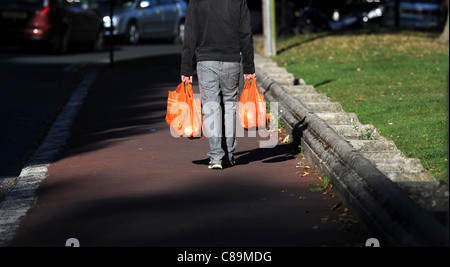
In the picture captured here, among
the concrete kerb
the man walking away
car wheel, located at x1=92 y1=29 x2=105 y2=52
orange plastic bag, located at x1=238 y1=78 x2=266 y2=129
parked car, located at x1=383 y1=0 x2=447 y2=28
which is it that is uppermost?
the man walking away

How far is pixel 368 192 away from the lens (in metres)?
6.38

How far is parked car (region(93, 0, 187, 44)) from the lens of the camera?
26.7 metres

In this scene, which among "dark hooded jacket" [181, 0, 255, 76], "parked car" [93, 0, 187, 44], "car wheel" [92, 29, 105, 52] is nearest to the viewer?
"dark hooded jacket" [181, 0, 255, 76]

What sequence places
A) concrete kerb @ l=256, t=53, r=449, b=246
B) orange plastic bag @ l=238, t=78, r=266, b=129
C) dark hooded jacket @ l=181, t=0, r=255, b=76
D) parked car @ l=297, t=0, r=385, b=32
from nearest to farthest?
concrete kerb @ l=256, t=53, r=449, b=246 → dark hooded jacket @ l=181, t=0, r=255, b=76 → orange plastic bag @ l=238, t=78, r=266, b=129 → parked car @ l=297, t=0, r=385, b=32

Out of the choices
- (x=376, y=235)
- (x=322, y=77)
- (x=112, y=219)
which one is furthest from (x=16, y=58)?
(x=376, y=235)

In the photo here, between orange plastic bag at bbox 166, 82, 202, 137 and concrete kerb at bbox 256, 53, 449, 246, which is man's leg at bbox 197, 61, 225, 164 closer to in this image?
orange plastic bag at bbox 166, 82, 202, 137

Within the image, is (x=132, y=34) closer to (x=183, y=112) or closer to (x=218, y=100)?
(x=183, y=112)

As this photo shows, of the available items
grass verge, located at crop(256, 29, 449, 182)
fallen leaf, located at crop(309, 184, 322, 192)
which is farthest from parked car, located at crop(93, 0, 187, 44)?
fallen leaf, located at crop(309, 184, 322, 192)

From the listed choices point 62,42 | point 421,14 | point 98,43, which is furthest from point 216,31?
point 421,14

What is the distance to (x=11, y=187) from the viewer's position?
27.7ft

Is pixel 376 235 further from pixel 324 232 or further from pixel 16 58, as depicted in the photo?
pixel 16 58

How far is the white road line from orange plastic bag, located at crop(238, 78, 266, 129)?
2.03 m

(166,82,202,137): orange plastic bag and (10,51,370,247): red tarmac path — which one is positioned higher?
(166,82,202,137): orange plastic bag
